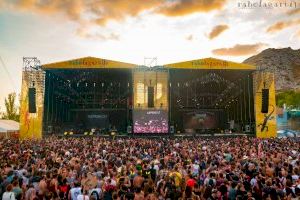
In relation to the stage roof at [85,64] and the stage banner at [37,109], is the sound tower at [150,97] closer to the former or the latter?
the stage roof at [85,64]

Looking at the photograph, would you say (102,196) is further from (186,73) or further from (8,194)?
(186,73)

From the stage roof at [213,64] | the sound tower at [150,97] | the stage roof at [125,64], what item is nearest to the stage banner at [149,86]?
the sound tower at [150,97]

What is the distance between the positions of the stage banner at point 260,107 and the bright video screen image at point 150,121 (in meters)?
10.2

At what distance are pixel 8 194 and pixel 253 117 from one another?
33957 millimetres

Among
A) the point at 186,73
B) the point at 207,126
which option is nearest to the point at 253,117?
the point at 207,126

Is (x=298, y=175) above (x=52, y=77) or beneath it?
beneath

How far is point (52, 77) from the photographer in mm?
38438

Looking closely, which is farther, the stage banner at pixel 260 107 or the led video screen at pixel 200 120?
the led video screen at pixel 200 120

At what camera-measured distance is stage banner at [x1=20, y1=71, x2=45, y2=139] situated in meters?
35.7

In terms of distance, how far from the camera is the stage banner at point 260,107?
123ft

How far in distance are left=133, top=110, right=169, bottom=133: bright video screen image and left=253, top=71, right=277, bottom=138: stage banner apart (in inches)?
401

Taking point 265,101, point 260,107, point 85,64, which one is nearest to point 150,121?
point 85,64

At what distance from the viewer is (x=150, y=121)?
36438mm

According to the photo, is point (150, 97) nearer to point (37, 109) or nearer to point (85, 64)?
point (85, 64)
